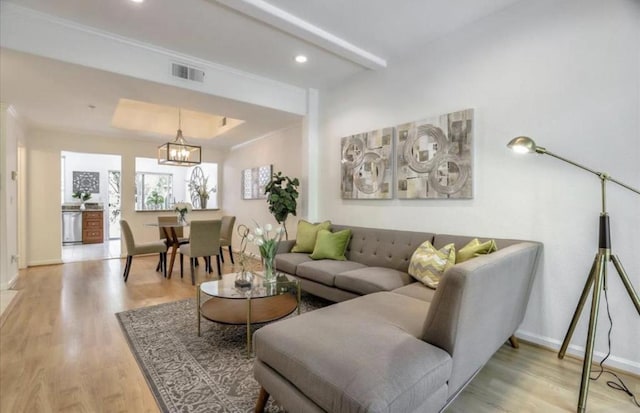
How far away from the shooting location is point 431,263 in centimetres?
262

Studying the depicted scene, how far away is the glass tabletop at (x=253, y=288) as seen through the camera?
98.4 inches

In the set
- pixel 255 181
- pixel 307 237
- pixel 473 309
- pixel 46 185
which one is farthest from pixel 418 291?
pixel 46 185

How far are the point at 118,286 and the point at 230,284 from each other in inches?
97.3

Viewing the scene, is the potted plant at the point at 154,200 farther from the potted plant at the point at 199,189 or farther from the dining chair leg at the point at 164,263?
the dining chair leg at the point at 164,263

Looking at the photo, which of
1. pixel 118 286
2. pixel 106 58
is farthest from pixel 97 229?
pixel 106 58

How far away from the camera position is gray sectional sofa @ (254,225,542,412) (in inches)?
48.3

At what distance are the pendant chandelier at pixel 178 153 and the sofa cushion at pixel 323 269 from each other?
119 inches

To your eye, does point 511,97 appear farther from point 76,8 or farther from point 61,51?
point 61,51

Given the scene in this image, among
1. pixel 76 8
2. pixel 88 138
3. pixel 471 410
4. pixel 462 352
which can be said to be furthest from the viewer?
pixel 88 138

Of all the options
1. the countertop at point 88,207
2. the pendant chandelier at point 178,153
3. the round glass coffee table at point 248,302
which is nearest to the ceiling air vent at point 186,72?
the pendant chandelier at point 178,153

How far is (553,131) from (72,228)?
10810 mm

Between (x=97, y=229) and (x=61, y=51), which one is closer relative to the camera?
(x=61, y=51)

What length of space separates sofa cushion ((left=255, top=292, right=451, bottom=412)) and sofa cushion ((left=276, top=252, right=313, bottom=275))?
1728 millimetres

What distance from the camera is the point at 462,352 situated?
1.54 m
